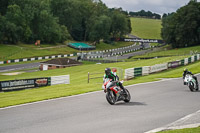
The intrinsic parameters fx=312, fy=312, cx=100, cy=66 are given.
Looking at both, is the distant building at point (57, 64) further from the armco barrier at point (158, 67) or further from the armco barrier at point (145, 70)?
the armco barrier at point (145, 70)

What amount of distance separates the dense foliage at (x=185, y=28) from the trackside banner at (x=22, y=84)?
80268 mm

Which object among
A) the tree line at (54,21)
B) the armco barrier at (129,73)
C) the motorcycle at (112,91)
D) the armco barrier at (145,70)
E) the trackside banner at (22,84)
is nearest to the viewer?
→ the motorcycle at (112,91)

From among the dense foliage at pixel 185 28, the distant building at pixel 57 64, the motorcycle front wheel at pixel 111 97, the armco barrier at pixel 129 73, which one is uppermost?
the dense foliage at pixel 185 28

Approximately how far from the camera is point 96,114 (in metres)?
13.0

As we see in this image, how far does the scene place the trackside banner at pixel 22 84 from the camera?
97.1ft

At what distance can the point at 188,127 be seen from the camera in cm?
1032

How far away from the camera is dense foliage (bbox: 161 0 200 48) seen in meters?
106

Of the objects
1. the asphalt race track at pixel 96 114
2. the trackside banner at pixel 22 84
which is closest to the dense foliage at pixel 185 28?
the trackside banner at pixel 22 84

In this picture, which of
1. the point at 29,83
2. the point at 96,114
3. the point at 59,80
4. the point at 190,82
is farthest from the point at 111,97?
the point at 59,80

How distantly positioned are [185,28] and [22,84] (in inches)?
3335

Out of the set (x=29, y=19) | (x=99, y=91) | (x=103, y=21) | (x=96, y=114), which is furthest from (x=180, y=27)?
(x=96, y=114)

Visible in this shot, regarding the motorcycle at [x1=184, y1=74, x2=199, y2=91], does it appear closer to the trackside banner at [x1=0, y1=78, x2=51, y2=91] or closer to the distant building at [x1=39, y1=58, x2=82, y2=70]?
the trackside banner at [x1=0, y1=78, x2=51, y2=91]

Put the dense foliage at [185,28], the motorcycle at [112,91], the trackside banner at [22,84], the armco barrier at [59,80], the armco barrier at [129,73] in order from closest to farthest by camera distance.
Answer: the motorcycle at [112,91]
the trackside banner at [22,84]
the armco barrier at [129,73]
the armco barrier at [59,80]
the dense foliage at [185,28]

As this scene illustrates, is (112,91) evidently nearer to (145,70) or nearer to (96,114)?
(96,114)
